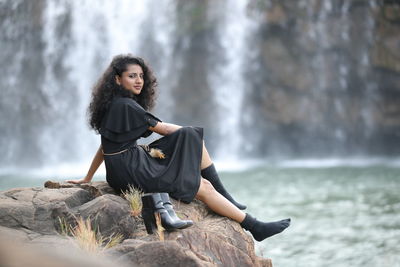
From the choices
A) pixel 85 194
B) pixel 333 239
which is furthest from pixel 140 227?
pixel 333 239

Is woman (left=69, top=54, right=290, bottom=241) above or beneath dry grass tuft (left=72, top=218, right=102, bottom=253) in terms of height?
above

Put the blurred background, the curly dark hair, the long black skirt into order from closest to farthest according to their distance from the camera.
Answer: the long black skirt → the curly dark hair → the blurred background

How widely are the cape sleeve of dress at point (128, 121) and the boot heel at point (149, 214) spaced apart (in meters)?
0.79

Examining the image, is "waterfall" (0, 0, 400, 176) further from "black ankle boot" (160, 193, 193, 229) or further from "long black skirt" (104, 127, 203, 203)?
"black ankle boot" (160, 193, 193, 229)

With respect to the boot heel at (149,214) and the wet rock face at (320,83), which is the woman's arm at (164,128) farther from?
the wet rock face at (320,83)

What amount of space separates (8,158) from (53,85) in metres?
3.65

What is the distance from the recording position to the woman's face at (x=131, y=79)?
16.0 feet

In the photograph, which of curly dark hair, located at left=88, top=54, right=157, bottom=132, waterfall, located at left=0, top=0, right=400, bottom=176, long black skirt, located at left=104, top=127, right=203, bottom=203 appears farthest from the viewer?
waterfall, located at left=0, top=0, right=400, bottom=176

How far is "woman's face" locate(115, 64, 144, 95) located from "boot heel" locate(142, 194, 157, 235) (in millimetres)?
1264

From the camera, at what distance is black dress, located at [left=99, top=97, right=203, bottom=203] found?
176 inches

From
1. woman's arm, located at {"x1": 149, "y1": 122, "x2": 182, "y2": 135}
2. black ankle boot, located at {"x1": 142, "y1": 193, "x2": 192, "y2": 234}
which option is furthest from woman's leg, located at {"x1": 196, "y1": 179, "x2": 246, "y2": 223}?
black ankle boot, located at {"x1": 142, "y1": 193, "x2": 192, "y2": 234}

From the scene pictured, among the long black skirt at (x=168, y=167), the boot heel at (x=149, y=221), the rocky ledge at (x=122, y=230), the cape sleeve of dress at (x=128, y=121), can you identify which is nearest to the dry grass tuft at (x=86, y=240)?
the rocky ledge at (x=122, y=230)

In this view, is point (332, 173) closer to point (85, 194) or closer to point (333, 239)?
point (333, 239)

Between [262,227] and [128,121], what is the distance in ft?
4.74
